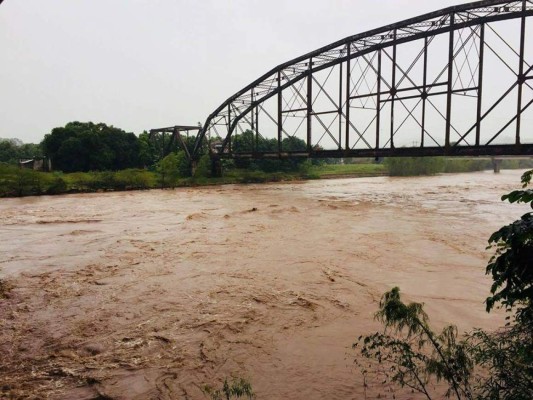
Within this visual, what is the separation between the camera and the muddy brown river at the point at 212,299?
5.57m

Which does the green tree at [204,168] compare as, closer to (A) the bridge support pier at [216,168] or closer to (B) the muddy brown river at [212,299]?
(A) the bridge support pier at [216,168]

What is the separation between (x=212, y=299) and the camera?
28.3 ft

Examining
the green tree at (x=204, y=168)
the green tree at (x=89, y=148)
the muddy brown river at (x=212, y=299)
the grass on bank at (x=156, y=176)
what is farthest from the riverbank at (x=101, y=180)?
the muddy brown river at (x=212, y=299)

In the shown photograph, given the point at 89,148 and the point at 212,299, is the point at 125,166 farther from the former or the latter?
the point at 212,299

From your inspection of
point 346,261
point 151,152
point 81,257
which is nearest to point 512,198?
point 346,261

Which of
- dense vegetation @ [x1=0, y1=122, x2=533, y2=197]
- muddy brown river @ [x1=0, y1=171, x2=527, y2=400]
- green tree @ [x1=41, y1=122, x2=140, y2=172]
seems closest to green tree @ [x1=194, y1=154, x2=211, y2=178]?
dense vegetation @ [x1=0, y1=122, x2=533, y2=197]

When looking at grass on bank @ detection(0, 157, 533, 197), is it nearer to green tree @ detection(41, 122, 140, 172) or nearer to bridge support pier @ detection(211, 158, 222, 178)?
bridge support pier @ detection(211, 158, 222, 178)

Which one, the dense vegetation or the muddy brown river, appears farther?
the dense vegetation

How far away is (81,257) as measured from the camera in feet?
41.6

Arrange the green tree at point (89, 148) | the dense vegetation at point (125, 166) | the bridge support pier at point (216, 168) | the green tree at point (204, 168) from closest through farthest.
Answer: the dense vegetation at point (125, 166), the green tree at point (89, 148), the green tree at point (204, 168), the bridge support pier at point (216, 168)

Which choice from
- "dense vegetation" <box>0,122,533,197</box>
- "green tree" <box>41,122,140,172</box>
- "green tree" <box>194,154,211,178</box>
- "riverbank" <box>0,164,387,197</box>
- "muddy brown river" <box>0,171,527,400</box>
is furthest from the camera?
"green tree" <box>194,154,211,178</box>

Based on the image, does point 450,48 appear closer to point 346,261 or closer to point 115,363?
point 346,261

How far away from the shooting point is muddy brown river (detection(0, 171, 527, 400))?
18.3ft

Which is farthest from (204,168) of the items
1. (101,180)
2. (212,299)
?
(212,299)
